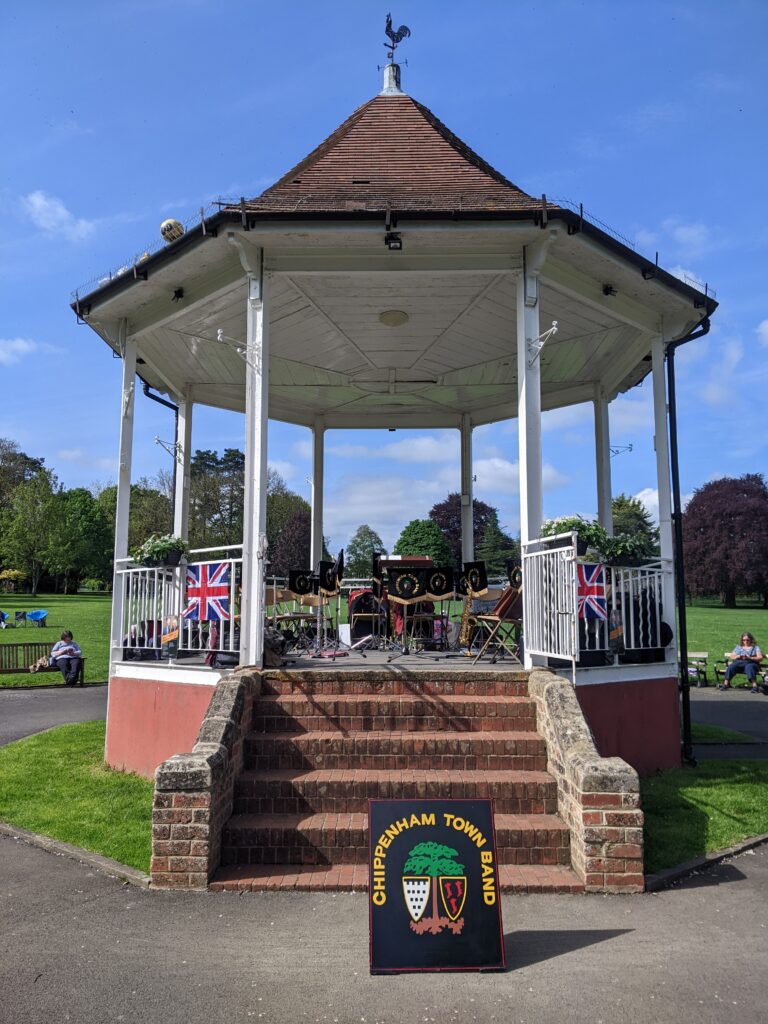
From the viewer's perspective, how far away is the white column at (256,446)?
6.55 metres

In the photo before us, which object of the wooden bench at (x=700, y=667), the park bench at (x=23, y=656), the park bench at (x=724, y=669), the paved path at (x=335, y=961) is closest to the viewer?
the paved path at (x=335, y=961)

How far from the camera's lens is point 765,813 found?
5.67 m

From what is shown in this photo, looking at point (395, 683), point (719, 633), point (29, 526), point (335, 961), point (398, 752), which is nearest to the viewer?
point (335, 961)

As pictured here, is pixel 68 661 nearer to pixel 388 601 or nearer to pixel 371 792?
pixel 388 601

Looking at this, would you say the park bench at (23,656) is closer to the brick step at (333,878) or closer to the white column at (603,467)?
the white column at (603,467)

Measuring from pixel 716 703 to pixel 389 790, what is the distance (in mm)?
9894

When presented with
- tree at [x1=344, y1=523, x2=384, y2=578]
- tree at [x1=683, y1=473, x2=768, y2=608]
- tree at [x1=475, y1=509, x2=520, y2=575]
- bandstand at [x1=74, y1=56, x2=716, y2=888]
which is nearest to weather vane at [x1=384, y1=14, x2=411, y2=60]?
bandstand at [x1=74, y1=56, x2=716, y2=888]

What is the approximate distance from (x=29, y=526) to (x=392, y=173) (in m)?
47.8

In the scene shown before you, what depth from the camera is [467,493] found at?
12312 millimetres

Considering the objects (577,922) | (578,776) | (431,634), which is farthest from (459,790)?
(431,634)

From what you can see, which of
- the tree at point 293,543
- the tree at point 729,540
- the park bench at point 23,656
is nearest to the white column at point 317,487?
the park bench at point 23,656

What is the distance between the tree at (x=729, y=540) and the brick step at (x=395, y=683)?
5372cm

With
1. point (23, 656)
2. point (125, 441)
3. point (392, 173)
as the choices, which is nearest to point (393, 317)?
Result: point (392, 173)

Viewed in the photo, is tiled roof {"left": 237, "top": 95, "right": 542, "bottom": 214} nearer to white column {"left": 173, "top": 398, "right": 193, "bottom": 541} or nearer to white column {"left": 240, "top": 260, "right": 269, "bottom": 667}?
white column {"left": 240, "top": 260, "right": 269, "bottom": 667}
